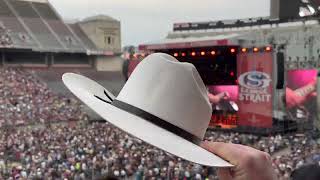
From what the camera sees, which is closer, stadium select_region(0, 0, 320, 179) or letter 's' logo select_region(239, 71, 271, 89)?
stadium select_region(0, 0, 320, 179)

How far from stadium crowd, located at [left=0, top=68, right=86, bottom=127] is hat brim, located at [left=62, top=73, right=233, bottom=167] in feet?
74.6

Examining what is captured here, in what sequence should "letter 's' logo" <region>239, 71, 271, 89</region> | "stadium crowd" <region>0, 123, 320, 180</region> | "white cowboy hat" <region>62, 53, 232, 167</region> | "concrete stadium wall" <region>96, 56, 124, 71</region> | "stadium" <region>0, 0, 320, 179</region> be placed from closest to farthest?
"white cowboy hat" <region>62, 53, 232, 167</region>, "stadium crowd" <region>0, 123, 320, 180</region>, "stadium" <region>0, 0, 320, 179</region>, "letter 's' logo" <region>239, 71, 271, 89</region>, "concrete stadium wall" <region>96, 56, 124, 71</region>

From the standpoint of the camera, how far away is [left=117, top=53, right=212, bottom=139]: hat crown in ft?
4.98

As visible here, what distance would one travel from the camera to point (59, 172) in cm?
1294

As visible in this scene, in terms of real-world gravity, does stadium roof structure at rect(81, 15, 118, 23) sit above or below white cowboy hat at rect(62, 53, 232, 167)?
below

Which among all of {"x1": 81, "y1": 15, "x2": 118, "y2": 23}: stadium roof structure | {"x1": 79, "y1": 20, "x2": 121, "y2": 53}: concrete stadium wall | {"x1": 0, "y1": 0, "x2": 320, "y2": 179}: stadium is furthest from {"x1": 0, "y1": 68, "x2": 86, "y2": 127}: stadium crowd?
{"x1": 81, "y1": 15, "x2": 118, "y2": 23}: stadium roof structure

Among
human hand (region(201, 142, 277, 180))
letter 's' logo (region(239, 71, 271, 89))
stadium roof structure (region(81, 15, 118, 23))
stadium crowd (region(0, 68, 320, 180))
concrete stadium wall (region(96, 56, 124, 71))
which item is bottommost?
concrete stadium wall (region(96, 56, 124, 71))

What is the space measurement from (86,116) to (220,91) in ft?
30.1

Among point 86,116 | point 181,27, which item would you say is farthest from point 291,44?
point 181,27

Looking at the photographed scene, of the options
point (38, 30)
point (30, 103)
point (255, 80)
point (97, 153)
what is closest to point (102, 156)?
point (97, 153)

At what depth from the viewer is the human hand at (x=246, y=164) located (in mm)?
1187

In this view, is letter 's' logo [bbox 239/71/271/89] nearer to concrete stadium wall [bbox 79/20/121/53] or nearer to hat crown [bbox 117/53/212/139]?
hat crown [bbox 117/53/212/139]

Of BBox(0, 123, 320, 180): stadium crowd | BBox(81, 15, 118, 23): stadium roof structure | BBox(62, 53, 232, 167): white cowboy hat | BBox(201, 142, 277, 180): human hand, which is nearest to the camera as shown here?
BBox(201, 142, 277, 180): human hand

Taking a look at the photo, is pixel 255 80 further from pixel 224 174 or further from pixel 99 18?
pixel 99 18
